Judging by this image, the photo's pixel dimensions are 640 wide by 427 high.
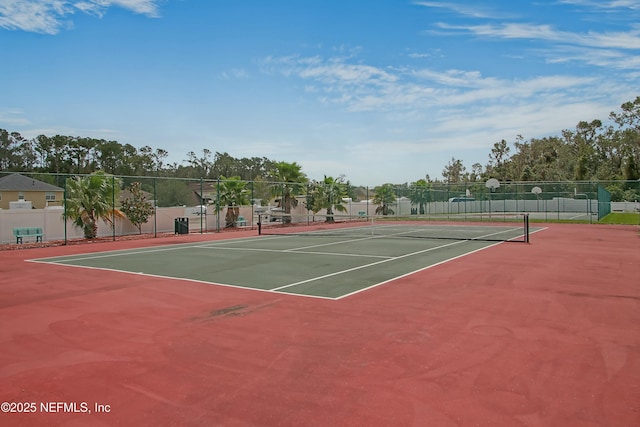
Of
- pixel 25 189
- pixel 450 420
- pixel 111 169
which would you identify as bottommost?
pixel 450 420

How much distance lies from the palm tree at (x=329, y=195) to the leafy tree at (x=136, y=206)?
45.8 ft

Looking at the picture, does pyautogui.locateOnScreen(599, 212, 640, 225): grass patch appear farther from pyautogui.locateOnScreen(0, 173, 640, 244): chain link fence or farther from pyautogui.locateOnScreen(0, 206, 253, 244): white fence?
pyautogui.locateOnScreen(0, 206, 253, 244): white fence

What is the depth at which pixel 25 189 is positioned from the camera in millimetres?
29438

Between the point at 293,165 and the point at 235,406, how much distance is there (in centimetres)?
3034

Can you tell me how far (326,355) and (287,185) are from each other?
27.9 meters

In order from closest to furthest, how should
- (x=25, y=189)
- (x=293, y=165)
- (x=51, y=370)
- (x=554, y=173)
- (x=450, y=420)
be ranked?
(x=450, y=420) → (x=51, y=370) → (x=25, y=189) → (x=293, y=165) → (x=554, y=173)

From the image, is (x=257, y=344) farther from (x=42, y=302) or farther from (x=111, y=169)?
(x=111, y=169)

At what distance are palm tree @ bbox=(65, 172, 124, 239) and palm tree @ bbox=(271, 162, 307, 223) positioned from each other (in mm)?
12739

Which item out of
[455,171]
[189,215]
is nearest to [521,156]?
[455,171]

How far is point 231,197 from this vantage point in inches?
1186

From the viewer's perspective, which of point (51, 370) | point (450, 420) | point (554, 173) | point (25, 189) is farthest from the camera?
point (554, 173)

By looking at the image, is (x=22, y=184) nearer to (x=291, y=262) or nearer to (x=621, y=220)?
(x=291, y=262)

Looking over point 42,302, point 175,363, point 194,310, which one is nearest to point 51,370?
point 175,363

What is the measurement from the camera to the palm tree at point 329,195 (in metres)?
35.9
